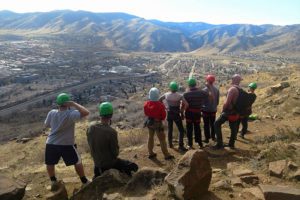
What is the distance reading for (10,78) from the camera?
76000 millimetres

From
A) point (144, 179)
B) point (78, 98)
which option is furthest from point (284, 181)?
point (78, 98)

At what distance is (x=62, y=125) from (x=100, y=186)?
1.26m

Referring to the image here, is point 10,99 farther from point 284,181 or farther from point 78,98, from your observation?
point 284,181

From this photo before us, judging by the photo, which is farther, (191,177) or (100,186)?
(100,186)

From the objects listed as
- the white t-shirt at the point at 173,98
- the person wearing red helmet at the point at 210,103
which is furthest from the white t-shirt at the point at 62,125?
the person wearing red helmet at the point at 210,103

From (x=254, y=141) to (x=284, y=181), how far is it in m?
4.41

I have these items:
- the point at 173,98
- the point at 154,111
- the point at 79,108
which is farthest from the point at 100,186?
the point at 173,98

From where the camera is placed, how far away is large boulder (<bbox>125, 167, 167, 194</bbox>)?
6.34 metres

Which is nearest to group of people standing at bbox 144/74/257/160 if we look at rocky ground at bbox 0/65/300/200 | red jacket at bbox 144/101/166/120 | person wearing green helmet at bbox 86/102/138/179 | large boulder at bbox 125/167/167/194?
red jacket at bbox 144/101/166/120

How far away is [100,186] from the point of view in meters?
6.61

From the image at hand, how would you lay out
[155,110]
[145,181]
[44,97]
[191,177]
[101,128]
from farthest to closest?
[44,97] < [155,110] < [101,128] < [145,181] < [191,177]

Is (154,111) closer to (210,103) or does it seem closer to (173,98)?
(173,98)

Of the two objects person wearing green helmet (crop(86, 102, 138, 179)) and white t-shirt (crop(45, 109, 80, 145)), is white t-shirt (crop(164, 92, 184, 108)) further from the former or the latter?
white t-shirt (crop(45, 109, 80, 145))

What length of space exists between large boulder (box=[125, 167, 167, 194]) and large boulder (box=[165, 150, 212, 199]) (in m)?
0.43
